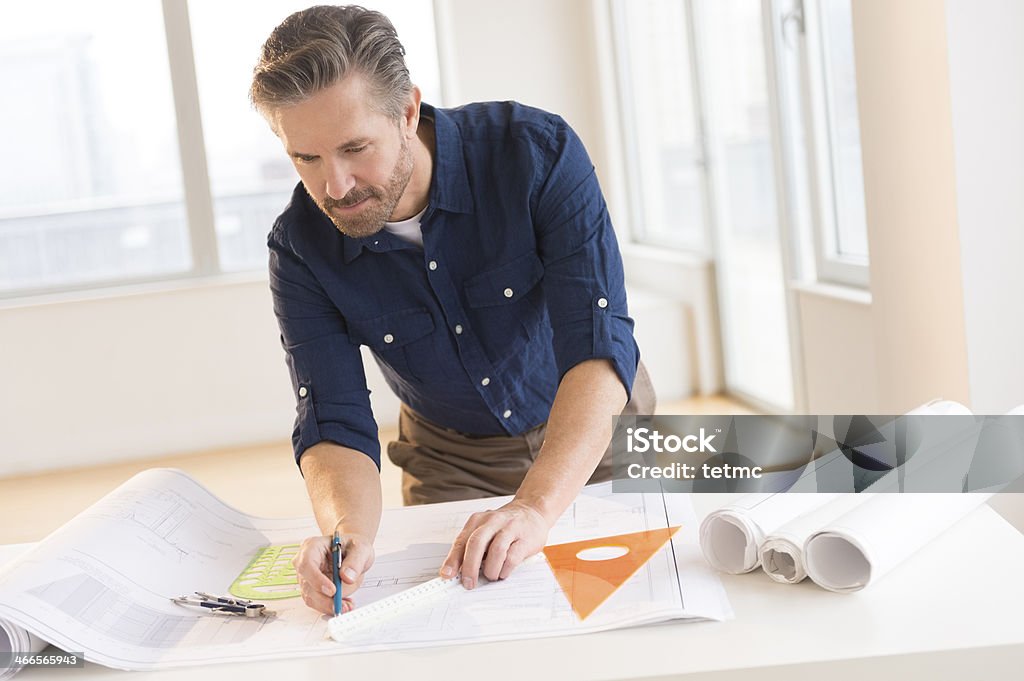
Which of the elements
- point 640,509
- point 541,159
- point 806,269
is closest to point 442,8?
point 806,269

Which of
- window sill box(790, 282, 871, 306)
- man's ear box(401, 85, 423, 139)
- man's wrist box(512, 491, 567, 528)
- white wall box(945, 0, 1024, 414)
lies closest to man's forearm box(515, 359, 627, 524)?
man's wrist box(512, 491, 567, 528)

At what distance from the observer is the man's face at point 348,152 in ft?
4.63

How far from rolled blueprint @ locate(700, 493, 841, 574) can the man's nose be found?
658mm

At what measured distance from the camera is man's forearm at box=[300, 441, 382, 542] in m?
1.36

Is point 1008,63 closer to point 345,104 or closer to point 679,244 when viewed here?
point 345,104

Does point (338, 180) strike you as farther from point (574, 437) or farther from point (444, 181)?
point (574, 437)

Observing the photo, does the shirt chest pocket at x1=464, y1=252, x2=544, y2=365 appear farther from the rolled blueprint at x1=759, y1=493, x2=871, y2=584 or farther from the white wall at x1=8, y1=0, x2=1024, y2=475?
the white wall at x1=8, y1=0, x2=1024, y2=475

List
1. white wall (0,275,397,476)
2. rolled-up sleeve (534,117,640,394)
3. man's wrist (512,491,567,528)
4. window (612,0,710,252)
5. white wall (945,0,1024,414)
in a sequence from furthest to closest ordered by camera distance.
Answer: white wall (0,275,397,476), window (612,0,710,252), white wall (945,0,1024,414), rolled-up sleeve (534,117,640,394), man's wrist (512,491,567,528)

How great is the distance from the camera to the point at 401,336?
1.71 meters

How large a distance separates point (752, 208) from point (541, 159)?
103 inches

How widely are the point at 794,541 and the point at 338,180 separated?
751 millimetres

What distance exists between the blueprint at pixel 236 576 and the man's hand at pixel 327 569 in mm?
16

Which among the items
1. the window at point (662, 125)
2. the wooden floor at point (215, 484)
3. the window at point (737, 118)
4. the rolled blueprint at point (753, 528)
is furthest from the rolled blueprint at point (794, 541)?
the window at point (662, 125)

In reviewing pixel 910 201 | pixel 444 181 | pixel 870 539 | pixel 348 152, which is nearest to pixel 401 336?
pixel 444 181
